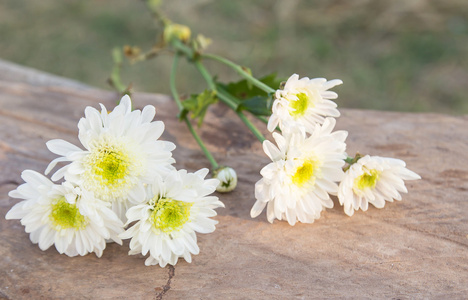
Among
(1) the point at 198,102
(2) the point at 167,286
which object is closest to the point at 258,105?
(1) the point at 198,102

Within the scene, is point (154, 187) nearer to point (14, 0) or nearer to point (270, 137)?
point (270, 137)

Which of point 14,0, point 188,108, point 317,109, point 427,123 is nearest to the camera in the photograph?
point 317,109

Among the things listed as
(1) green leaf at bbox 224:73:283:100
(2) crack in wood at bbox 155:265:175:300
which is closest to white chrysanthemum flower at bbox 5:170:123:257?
(2) crack in wood at bbox 155:265:175:300

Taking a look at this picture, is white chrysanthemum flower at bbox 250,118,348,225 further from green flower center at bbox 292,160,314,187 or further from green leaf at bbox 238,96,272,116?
green leaf at bbox 238,96,272,116

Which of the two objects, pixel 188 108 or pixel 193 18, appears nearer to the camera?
pixel 188 108

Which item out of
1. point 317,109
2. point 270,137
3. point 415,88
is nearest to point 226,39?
point 415,88

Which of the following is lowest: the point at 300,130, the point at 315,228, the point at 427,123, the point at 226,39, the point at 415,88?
the point at 315,228

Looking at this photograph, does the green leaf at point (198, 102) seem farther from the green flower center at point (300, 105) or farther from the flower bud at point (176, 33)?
the flower bud at point (176, 33)
